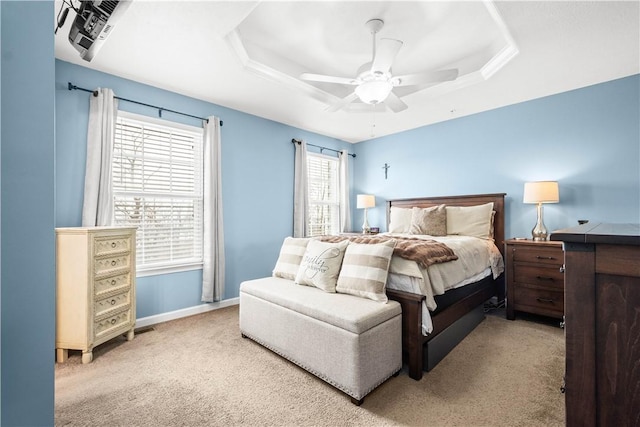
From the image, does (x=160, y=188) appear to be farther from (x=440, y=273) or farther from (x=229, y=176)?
(x=440, y=273)

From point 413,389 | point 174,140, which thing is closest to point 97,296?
point 174,140

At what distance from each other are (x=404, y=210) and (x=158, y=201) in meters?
3.33

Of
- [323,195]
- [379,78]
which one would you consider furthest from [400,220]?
[379,78]

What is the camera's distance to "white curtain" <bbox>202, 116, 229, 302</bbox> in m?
3.38

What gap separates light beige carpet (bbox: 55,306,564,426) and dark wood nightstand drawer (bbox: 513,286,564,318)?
0.48 m

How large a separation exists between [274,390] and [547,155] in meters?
3.88

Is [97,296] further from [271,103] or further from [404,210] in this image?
[404,210]

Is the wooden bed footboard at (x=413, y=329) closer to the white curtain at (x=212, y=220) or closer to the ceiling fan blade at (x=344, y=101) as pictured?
the ceiling fan blade at (x=344, y=101)

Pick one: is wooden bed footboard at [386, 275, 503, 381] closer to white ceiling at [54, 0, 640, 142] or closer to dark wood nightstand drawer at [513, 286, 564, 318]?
dark wood nightstand drawer at [513, 286, 564, 318]

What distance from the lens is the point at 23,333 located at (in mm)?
785

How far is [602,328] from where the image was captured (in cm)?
83

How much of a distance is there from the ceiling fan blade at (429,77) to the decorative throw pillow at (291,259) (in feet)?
5.40

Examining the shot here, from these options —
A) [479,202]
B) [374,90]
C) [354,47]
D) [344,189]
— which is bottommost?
[479,202]

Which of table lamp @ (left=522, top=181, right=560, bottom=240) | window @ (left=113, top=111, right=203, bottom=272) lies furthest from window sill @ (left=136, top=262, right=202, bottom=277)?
table lamp @ (left=522, top=181, right=560, bottom=240)
